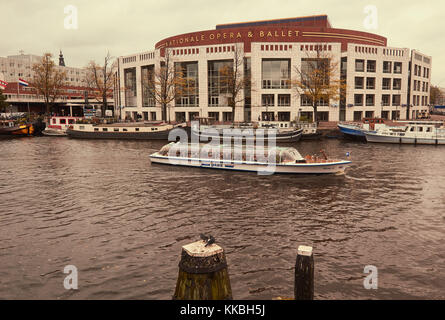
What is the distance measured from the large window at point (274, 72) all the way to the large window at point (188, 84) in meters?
15.2

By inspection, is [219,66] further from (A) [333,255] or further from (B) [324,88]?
(A) [333,255]

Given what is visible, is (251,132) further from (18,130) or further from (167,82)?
(18,130)

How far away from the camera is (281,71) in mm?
71312

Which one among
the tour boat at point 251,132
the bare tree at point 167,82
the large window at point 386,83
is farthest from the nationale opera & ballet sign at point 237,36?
the tour boat at point 251,132

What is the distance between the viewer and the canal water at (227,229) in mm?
10336

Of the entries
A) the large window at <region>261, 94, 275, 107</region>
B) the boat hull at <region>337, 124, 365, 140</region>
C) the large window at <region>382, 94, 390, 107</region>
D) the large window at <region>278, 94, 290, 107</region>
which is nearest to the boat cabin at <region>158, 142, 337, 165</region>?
the boat hull at <region>337, 124, 365, 140</region>

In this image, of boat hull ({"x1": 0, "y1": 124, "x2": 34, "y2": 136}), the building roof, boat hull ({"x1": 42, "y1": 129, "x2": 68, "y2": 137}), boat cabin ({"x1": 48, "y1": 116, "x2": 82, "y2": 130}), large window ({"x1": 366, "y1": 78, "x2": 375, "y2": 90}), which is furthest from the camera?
the building roof

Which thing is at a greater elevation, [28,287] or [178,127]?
[178,127]

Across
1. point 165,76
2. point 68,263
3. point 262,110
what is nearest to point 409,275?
point 68,263

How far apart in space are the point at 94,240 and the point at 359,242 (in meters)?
10.4

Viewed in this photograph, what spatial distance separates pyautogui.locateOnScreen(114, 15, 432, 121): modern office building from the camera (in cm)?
7019

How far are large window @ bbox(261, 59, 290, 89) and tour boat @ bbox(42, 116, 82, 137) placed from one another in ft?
126

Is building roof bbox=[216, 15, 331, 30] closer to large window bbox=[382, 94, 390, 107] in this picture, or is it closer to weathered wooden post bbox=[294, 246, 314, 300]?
large window bbox=[382, 94, 390, 107]
